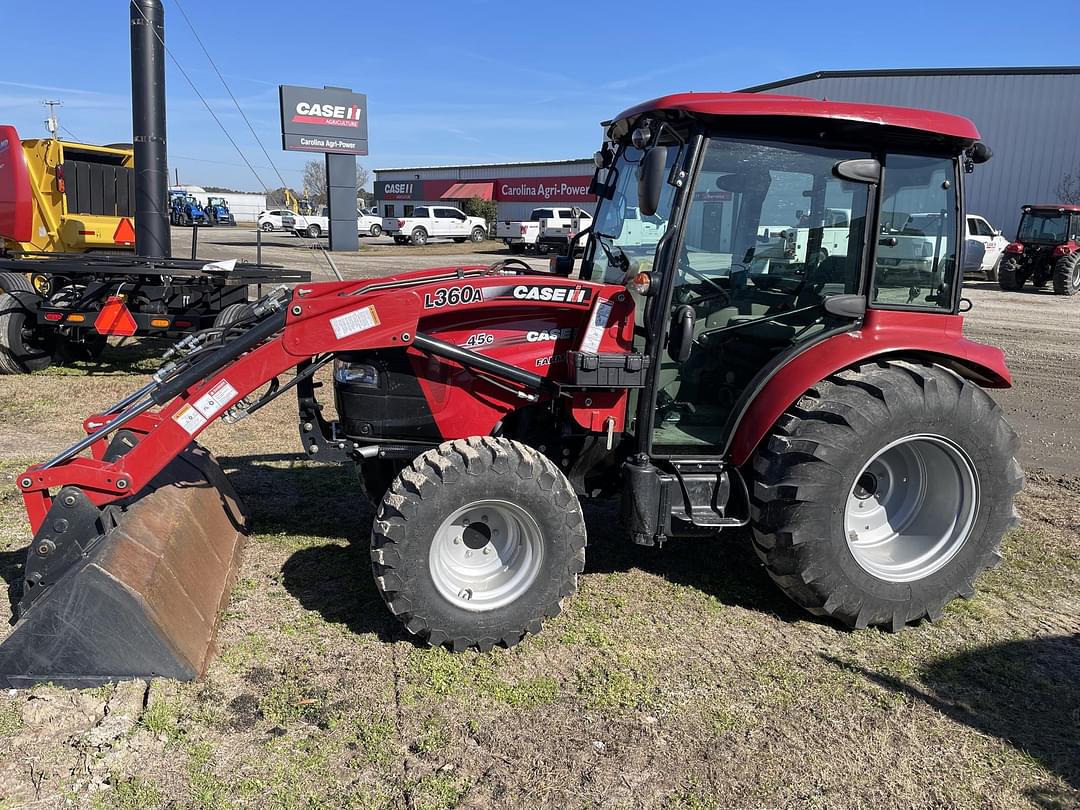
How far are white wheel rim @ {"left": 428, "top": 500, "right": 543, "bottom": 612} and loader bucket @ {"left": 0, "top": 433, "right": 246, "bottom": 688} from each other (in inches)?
39.9

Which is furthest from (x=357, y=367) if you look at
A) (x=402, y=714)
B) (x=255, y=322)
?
(x=402, y=714)

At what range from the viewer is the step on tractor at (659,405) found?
3604 millimetres

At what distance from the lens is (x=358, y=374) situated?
393cm

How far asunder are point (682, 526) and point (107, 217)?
35.1 feet

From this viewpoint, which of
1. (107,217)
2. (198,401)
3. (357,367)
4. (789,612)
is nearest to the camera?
(198,401)

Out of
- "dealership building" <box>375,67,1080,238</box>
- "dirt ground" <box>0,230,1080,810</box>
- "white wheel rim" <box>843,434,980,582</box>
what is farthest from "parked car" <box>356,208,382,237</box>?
"white wheel rim" <box>843,434,980,582</box>

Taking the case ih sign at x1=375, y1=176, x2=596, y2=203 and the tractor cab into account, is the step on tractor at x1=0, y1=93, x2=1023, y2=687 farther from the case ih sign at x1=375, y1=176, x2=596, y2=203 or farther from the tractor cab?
the case ih sign at x1=375, y1=176, x2=596, y2=203

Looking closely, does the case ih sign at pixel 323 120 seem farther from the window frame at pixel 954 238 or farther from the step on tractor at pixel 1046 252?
the window frame at pixel 954 238

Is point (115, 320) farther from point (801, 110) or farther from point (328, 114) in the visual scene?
point (328, 114)

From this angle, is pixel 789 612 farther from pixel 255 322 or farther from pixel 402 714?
pixel 255 322

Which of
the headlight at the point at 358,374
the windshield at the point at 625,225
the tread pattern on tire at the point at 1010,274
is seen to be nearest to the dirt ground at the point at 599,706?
the headlight at the point at 358,374

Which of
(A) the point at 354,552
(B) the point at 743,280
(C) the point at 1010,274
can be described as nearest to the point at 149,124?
(A) the point at 354,552

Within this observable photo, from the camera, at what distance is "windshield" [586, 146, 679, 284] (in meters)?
3.95

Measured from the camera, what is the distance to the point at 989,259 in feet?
76.4
